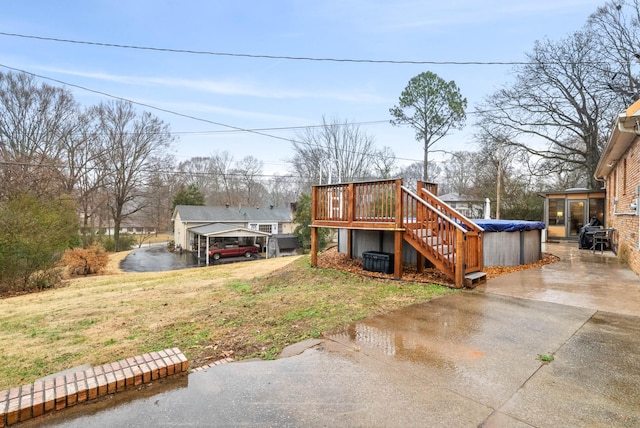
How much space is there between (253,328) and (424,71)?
2087cm

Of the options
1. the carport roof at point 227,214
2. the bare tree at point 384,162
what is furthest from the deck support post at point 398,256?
the carport roof at point 227,214

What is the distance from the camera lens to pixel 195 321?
418 cm

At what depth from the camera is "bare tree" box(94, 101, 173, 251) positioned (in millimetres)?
24938

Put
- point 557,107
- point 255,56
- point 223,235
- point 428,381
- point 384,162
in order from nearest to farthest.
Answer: point 428,381
point 255,56
point 557,107
point 223,235
point 384,162

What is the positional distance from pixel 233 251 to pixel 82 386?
21555mm

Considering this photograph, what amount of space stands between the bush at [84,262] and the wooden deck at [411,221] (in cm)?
1340

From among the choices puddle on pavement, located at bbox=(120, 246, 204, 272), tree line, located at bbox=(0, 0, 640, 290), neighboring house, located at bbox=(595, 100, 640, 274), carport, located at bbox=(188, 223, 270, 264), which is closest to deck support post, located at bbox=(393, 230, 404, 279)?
neighboring house, located at bbox=(595, 100, 640, 274)

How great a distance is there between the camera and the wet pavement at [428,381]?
2018 mm

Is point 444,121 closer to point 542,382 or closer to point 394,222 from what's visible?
point 394,222

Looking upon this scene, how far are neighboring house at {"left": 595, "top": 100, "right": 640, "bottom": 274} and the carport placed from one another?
2035 cm

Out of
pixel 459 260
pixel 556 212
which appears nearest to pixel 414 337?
pixel 459 260

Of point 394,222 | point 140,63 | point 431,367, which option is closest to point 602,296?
point 394,222

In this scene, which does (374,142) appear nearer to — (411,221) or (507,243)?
(507,243)

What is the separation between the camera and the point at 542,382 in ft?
7.97
